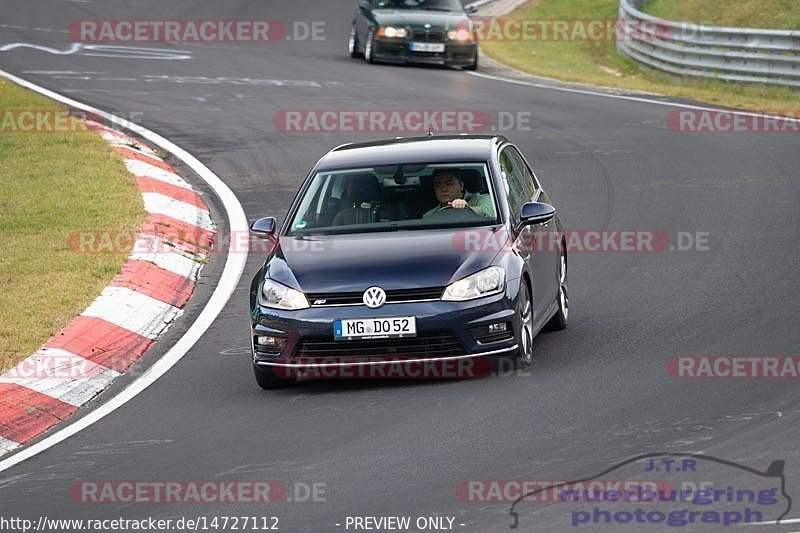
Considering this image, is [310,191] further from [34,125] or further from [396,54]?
[396,54]

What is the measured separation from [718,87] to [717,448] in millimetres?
19761

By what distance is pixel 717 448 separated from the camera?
7715mm

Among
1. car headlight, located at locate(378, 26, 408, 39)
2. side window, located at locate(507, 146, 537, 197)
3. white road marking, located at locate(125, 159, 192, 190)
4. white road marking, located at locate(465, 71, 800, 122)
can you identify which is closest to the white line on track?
white road marking, located at locate(125, 159, 192, 190)

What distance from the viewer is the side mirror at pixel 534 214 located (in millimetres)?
10359

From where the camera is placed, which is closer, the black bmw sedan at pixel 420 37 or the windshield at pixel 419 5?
the black bmw sedan at pixel 420 37

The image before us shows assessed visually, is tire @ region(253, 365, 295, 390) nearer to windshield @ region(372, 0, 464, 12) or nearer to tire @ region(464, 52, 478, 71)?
tire @ region(464, 52, 478, 71)

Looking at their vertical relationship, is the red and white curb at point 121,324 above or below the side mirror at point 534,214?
below

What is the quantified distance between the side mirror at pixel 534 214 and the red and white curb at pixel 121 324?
2.89 m

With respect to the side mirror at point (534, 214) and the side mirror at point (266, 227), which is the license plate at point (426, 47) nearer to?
the side mirror at point (266, 227)

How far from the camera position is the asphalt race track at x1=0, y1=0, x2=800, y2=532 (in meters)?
7.64

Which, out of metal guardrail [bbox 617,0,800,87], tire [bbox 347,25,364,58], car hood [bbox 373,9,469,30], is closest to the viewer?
metal guardrail [bbox 617,0,800,87]

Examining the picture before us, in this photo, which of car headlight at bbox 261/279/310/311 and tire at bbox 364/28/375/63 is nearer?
car headlight at bbox 261/279/310/311

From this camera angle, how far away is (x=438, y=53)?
28578 mm

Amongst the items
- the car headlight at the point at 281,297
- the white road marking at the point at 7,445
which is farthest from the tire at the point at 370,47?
the white road marking at the point at 7,445
